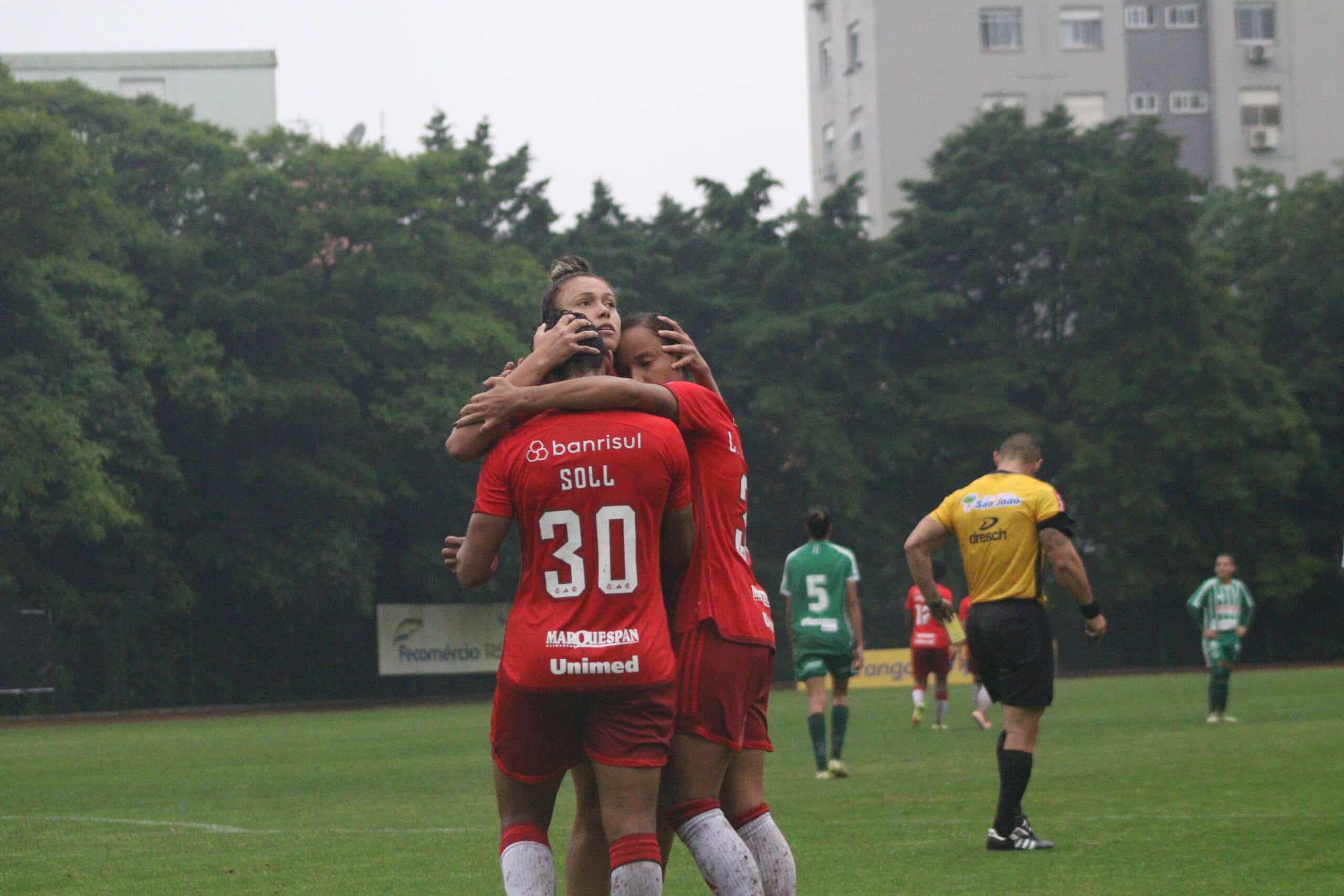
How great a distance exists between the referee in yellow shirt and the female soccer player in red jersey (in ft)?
12.4

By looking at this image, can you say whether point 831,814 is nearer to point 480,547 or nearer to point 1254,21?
point 480,547

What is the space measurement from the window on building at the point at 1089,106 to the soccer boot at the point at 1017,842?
58605 millimetres

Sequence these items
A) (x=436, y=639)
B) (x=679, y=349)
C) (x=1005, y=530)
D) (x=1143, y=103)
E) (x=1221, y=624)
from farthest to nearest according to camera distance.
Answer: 1. (x=1143, y=103)
2. (x=436, y=639)
3. (x=1221, y=624)
4. (x=1005, y=530)
5. (x=679, y=349)

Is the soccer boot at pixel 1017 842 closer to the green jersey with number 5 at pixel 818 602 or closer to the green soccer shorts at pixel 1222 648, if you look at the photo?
the green jersey with number 5 at pixel 818 602

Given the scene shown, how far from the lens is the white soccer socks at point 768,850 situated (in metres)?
5.70

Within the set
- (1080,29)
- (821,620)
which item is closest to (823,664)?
(821,620)

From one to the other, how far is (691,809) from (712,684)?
1.20 feet

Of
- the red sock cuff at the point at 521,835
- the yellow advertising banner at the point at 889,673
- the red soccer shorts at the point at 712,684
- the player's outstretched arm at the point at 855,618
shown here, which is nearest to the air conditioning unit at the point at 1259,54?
the yellow advertising banner at the point at 889,673

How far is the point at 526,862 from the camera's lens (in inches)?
208

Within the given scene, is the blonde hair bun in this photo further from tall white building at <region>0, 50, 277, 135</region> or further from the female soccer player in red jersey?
tall white building at <region>0, 50, 277, 135</region>

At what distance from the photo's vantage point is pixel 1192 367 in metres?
46.9

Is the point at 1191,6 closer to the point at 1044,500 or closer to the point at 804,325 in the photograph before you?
the point at 804,325

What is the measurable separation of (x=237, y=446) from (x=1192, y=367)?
23.4 m

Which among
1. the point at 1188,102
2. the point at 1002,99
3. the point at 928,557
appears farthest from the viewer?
the point at 1188,102
